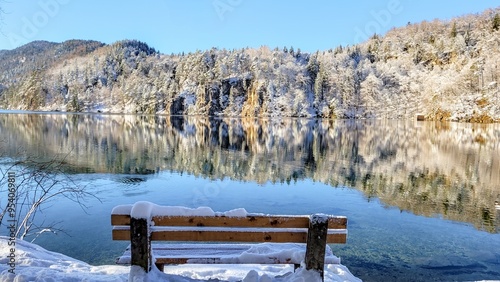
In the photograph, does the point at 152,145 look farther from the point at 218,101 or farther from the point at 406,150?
the point at 218,101

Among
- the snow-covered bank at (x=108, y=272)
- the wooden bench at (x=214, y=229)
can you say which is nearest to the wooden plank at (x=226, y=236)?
the wooden bench at (x=214, y=229)

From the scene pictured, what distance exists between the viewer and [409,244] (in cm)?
1130

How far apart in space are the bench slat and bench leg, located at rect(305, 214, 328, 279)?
0.47 feet

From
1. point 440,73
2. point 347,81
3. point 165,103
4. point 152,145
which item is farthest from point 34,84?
point 440,73

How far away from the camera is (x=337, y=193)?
18406 millimetres

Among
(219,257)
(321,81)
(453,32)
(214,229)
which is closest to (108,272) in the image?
(219,257)

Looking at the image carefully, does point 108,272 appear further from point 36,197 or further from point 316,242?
point 36,197

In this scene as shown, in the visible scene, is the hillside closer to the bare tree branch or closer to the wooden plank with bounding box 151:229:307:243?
the bare tree branch

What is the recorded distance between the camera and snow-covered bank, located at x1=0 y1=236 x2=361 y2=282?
514cm

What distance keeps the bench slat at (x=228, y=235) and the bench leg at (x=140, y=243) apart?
0.14m

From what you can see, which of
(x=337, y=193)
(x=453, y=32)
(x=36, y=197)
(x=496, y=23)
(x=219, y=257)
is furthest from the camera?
(x=453, y=32)

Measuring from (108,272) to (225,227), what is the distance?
10.8 feet

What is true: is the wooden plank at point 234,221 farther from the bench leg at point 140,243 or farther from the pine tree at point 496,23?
the pine tree at point 496,23

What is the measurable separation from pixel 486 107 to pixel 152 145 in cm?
Result: 8974
